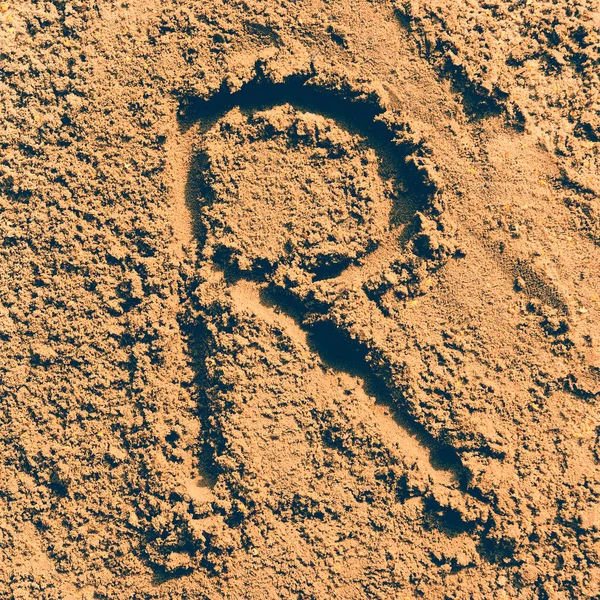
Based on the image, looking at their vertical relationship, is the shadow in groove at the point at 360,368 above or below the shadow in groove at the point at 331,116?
below

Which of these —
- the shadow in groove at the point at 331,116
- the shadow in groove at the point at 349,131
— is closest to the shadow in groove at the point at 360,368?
the shadow in groove at the point at 349,131

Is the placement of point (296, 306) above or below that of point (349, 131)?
below

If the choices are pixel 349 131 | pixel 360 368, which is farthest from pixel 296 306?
pixel 349 131

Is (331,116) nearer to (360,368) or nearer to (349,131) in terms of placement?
(349,131)

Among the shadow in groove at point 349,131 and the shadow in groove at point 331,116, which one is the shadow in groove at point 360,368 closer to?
the shadow in groove at point 349,131

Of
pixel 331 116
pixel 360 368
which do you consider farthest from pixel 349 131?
pixel 360 368

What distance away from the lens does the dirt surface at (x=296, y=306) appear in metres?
1.89

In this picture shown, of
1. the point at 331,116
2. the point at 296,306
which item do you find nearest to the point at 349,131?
the point at 331,116

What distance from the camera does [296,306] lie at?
195 centimetres

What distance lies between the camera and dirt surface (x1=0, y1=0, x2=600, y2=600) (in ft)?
6.21

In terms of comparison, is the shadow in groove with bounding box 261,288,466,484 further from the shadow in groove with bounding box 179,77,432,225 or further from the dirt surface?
the shadow in groove with bounding box 179,77,432,225

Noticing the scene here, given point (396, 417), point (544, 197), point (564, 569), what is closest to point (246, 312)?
point (396, 417)

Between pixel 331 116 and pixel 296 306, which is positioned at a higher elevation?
pixel 331 116

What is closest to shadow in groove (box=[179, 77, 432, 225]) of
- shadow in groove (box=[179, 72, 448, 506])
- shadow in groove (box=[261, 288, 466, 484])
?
shadow in groove (box=[179, 72, 448, 506])
